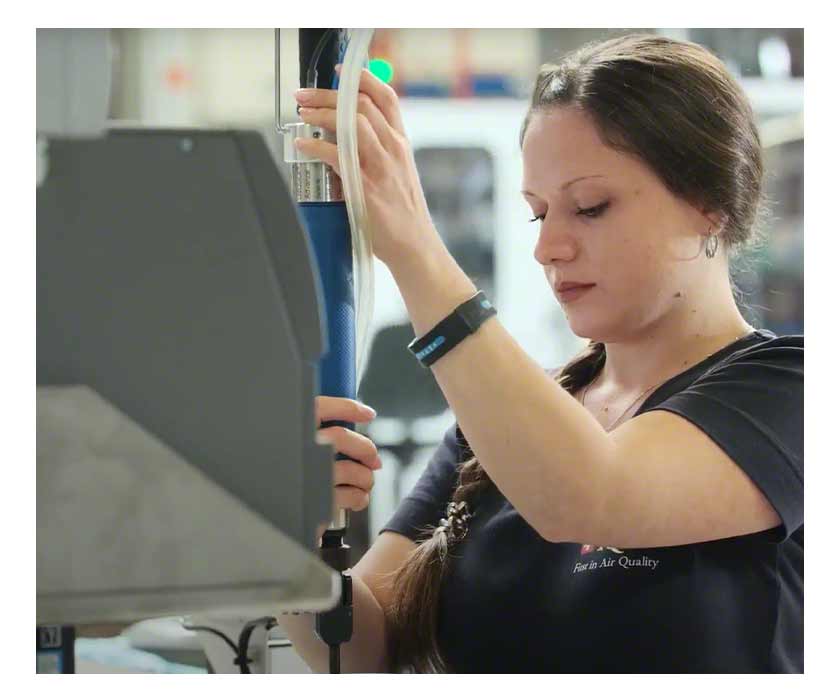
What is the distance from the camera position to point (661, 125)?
0.99 meters

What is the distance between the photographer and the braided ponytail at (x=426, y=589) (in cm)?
108

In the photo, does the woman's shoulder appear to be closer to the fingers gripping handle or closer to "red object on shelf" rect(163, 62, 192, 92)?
the fingers gripping handle

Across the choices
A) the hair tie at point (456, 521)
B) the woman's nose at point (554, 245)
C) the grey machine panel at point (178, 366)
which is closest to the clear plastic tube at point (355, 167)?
the grey machine panel at point (178, 366)

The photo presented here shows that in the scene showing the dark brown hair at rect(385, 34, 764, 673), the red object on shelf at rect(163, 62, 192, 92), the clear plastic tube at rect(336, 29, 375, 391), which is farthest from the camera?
the dark brown hair at rect(385, 34, 764, 673)

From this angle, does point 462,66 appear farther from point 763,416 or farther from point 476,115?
point 763,416

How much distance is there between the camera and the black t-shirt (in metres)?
0.94

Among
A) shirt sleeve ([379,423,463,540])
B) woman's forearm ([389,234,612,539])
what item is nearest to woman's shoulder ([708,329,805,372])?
woman's forearm ([389,234,612,539])

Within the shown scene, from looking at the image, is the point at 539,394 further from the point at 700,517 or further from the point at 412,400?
the point at 412,400

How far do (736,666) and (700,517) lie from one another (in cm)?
14

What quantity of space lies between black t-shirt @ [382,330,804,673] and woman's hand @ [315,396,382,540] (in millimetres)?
252

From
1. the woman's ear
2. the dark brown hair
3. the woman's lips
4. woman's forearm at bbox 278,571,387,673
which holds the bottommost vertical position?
woman's forearm at bbox 278,571,387,673

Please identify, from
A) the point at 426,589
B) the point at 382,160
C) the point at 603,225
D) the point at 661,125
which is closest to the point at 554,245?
the point at 603,225
